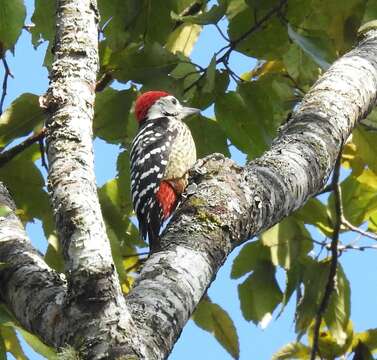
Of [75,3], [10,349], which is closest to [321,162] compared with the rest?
[75,3]

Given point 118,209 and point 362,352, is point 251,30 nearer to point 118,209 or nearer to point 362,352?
point 118,209

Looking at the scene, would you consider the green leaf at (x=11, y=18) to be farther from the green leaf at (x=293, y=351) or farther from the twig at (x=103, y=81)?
the green leaf at (x=293, y=351)

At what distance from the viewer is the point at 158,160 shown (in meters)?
4.91

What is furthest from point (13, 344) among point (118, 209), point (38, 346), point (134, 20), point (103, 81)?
point (38, 346)

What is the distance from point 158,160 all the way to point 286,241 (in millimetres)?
907

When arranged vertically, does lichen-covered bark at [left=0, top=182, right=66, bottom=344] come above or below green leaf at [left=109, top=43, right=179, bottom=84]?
below

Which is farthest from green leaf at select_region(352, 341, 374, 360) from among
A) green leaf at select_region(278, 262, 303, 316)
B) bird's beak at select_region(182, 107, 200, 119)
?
bird's beak at select_region(182, 107, 200, 119)

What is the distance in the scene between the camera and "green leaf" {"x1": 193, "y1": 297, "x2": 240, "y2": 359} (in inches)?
169

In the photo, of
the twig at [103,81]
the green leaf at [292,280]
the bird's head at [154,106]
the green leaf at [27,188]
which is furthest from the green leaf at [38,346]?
the bird's head at [154,106]

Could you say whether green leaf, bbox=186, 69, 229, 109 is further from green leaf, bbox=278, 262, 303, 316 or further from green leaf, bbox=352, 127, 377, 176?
green leaf, bbox=278, 262, 303, 316

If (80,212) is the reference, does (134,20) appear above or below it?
above

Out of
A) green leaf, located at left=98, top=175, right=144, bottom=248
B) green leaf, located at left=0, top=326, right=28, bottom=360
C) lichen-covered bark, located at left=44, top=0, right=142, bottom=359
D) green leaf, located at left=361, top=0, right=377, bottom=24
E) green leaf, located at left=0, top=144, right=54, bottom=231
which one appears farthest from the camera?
green leaf, located at left=98, top=175, right=144, bottom=248

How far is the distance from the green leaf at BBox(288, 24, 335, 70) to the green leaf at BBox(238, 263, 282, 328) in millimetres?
1389

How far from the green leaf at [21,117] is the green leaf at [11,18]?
455mm
